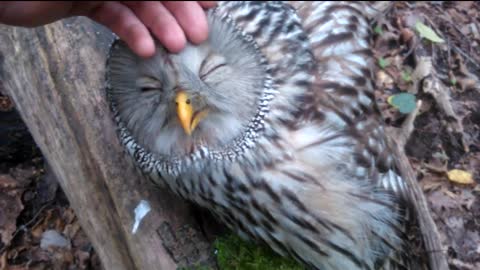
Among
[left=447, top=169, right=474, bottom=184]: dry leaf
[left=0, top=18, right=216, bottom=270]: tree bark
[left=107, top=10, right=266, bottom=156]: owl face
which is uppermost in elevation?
[left=107, top=10, right=266, bottom=156]: owl face

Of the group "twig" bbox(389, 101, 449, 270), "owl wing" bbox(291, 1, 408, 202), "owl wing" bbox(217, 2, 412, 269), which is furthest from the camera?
"twig" bbox(389, 101, 449, 270)

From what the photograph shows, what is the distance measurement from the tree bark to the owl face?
1.03ft

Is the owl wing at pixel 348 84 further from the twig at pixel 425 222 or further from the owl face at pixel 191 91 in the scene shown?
the owl face at pixel 191 91

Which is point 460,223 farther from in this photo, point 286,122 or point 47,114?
point 47,114

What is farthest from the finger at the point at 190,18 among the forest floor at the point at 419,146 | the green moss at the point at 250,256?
the forest floor at the point at 419,146

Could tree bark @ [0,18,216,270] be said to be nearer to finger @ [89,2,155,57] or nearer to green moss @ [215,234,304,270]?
green moss @ [215,234,304,270]

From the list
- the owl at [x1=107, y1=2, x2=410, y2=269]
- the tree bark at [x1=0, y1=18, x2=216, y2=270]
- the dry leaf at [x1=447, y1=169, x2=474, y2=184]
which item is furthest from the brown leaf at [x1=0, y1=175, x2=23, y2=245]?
the dry leaf at [x1=447, y1=169, x2=474, y2=184]

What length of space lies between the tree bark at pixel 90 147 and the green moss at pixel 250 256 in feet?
0.30

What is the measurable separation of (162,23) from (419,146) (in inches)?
90.4

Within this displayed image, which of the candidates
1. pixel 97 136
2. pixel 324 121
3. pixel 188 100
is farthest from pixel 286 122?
pixel 97 136

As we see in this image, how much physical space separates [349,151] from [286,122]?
1.09ft

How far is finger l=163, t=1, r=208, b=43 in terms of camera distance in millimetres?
2234

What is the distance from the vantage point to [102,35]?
123 inches

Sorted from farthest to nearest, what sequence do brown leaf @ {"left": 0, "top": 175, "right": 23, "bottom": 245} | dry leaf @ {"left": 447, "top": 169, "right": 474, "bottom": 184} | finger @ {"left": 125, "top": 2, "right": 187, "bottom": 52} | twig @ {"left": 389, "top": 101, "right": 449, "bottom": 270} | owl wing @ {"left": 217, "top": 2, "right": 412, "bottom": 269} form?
dry leaf @ {"left": 447, "top": 169, "right": 474, "bottom": 184}
brown leaf @ {"left": 0, "top": 175, "right": 23, "bottom": 245}
twig @ {"left": 389, "top": 101, "right": 449, "bottom": 270}
owl wing @ {"left": 217, "top": 2, "right": 412, "bottom": 269}
finger @ {"left": 125, "top": 2, "right": 187, "bottom": 52}
